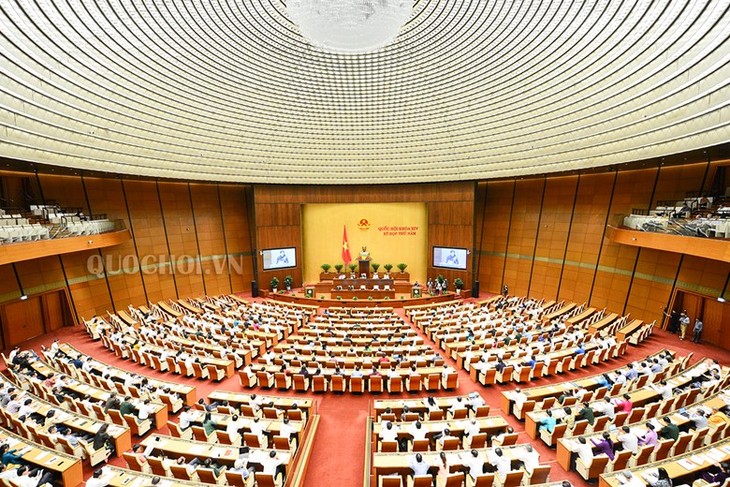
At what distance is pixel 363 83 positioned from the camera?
11.8m

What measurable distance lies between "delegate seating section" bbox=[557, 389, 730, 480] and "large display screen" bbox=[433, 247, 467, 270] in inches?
615

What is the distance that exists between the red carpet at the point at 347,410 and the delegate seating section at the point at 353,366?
36 centimetres

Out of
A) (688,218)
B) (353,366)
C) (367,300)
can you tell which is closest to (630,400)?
(353,366)

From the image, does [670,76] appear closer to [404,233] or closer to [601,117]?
[601,117]

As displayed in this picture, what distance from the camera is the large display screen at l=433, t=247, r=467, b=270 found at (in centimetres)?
2311

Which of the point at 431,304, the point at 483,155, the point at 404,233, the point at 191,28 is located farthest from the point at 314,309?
the point at 191,28

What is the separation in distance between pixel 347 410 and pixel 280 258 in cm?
1610

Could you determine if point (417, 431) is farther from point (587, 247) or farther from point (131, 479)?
point (587, 247)

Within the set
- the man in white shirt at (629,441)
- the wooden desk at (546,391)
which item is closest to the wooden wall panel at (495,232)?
the wooden desk at (546,391)

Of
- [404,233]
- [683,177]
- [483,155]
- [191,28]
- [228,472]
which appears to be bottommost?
[228,472]

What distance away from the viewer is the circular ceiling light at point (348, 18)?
20.7ft

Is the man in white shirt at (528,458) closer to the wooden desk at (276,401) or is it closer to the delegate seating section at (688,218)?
the wooden desk at (276,401)

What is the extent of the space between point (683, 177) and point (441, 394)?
14927mm

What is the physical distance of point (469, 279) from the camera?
74.5ft
